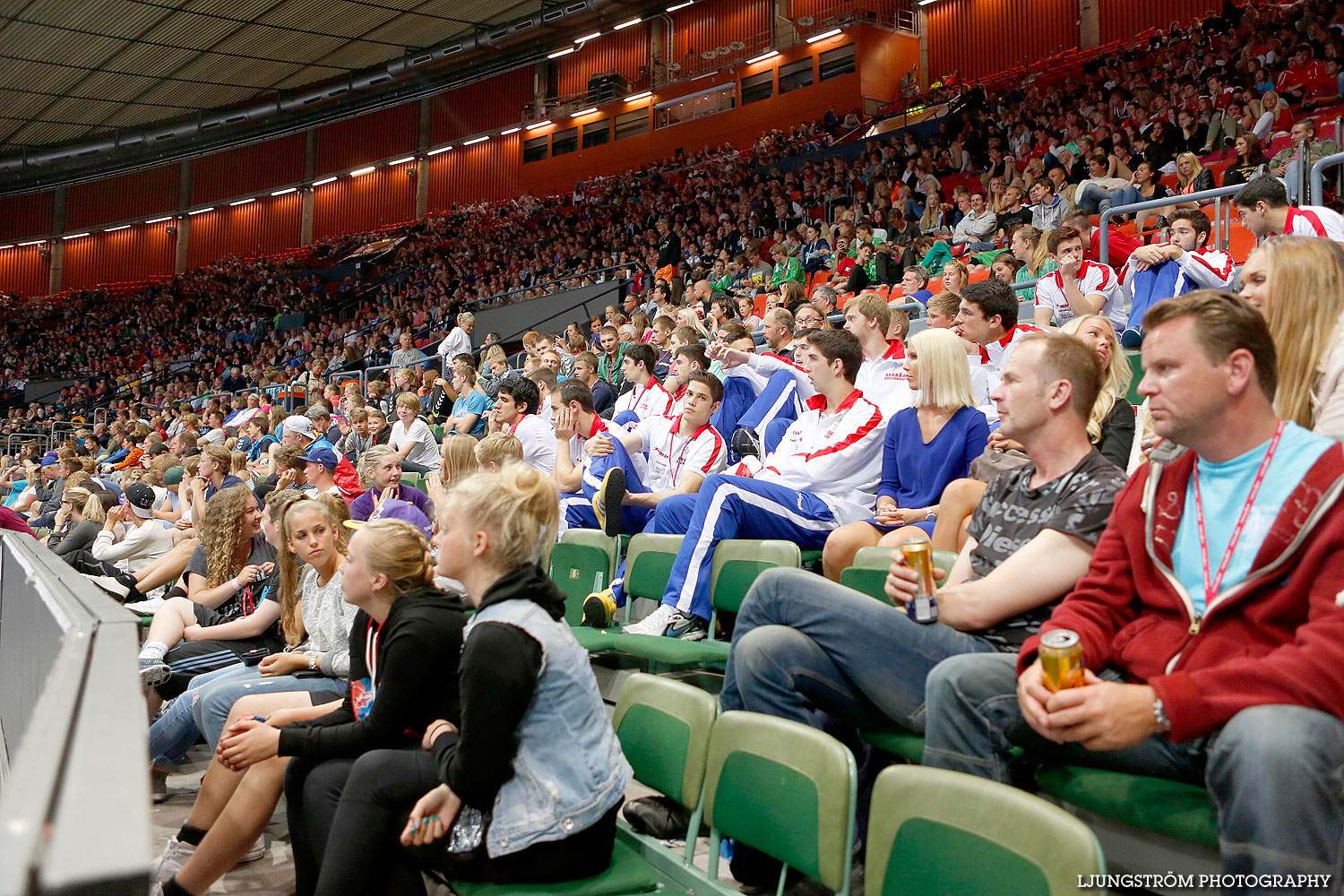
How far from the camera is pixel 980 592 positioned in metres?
1.96

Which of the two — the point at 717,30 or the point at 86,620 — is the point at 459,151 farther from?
the point at 86,620

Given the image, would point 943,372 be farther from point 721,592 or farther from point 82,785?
point 82,785

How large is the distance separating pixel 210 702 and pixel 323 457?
8.62ft

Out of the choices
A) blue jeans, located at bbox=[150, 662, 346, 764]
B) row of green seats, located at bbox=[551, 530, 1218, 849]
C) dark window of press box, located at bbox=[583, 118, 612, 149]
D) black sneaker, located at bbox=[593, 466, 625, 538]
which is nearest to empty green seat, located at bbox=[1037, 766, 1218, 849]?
row of green seats, located at bbox=[551, 530, 1218, 849]

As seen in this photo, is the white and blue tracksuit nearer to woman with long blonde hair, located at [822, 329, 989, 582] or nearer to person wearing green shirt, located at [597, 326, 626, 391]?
woman with long blonde hair, located at [822, 329, 989, 582]

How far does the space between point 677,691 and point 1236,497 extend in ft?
3.74

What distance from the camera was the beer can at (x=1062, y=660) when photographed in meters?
1.51

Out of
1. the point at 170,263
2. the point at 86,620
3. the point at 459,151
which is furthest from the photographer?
the point at 170,263

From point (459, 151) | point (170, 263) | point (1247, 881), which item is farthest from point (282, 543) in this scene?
point (170, 263)

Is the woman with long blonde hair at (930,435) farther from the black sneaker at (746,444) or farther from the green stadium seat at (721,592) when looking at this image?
the black sneaker at (746,444)

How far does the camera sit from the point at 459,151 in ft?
73.7

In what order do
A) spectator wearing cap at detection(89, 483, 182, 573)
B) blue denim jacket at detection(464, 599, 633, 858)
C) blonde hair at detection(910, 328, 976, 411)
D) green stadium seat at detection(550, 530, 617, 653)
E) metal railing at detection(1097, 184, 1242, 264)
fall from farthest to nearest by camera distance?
spectator wearing cap at detection(89, 483, 182, 573)
metal railing at detection(1097, 184, 1242, 264)
green stadium seat at detection(550, 530, 617, 653)
blonde hair at detection(910, 328, 976, 411)
blue denim jacket at detection(464, 599, 633, 858)

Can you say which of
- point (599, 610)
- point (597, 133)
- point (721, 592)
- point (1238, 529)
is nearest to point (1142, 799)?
point (1238, 529)

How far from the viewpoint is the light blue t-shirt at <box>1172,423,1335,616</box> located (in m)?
1.53
